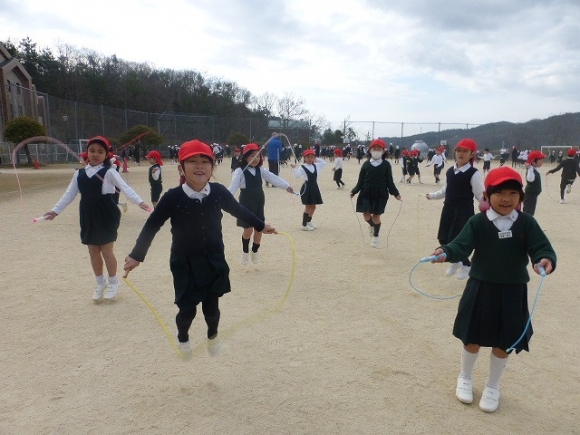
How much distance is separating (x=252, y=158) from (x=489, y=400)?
426cm

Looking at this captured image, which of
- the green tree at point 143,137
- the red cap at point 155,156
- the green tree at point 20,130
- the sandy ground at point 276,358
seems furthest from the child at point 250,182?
the green tree at point 143,137

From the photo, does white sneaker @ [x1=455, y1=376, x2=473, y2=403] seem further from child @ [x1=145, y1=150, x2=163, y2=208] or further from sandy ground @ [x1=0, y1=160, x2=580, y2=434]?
child @ [x1=145, y1=150, x2=163, y2=208]

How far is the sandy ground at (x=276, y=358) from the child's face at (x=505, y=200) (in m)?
1.46

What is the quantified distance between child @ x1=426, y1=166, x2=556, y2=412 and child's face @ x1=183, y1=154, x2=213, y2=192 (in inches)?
71.9

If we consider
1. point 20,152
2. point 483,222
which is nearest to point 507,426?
point 483,222

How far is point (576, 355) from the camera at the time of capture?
3830 mm

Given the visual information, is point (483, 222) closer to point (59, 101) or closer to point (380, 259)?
point (380, 259)

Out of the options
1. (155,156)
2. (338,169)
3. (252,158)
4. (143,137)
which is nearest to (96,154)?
(252,158)

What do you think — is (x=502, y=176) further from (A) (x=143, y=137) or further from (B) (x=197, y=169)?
(A) (x=143, y=137)

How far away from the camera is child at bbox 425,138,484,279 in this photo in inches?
222

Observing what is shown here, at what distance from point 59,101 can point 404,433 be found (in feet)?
147

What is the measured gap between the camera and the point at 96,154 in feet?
15.6

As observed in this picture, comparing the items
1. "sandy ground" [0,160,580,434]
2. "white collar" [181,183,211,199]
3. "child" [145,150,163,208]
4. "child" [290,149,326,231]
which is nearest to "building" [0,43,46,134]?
"child" [145,150,163,208]

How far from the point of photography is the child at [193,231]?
3.23m
